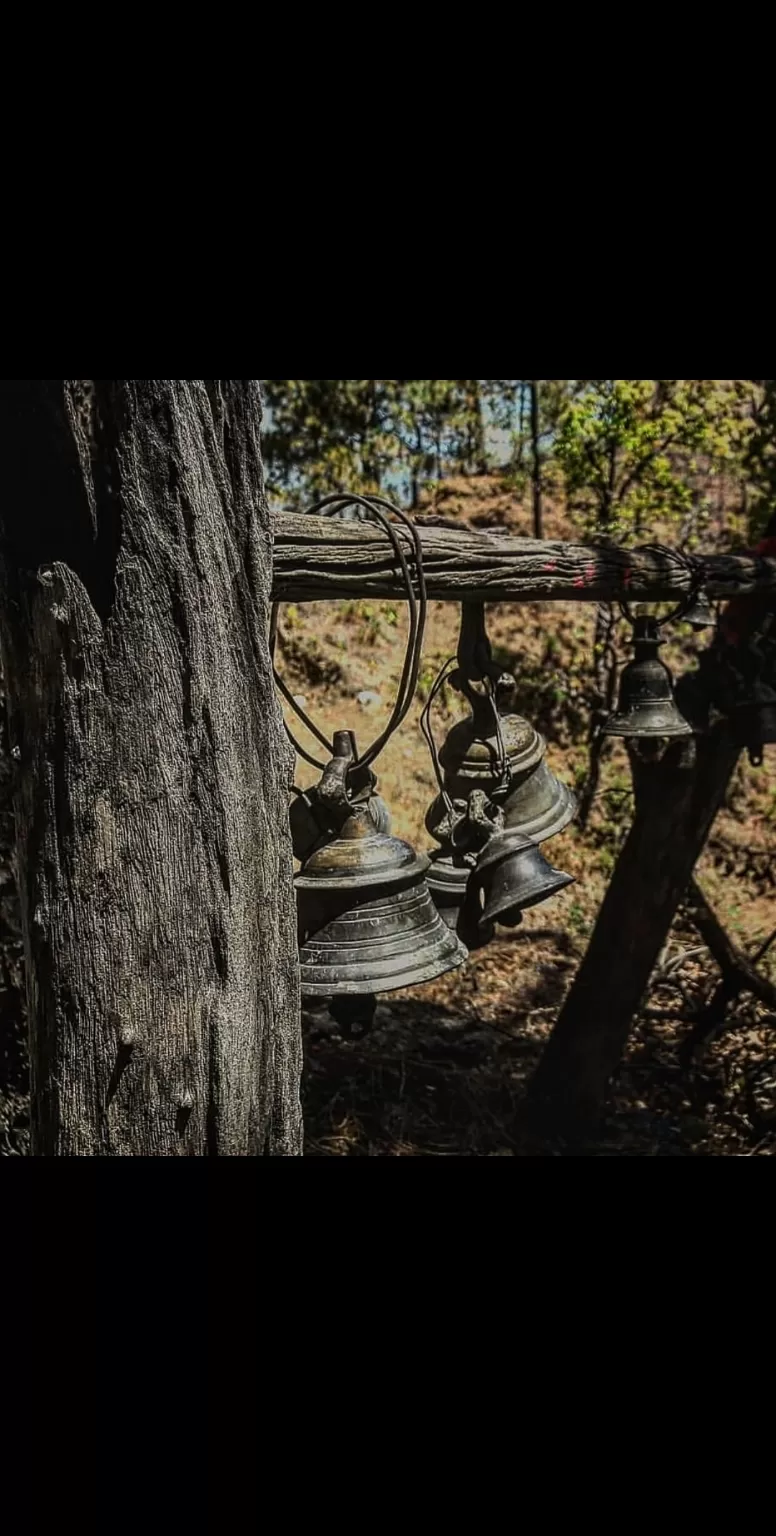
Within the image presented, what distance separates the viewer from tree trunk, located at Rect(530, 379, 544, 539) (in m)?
7.27

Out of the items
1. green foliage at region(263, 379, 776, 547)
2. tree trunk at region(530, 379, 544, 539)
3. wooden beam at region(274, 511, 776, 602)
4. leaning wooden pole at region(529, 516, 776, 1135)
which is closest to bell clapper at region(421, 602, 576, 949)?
wooden beam at region(274, 511, 776, 602)

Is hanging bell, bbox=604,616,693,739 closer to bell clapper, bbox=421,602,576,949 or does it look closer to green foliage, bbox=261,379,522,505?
bell clapper, bbox=421,602,576,949

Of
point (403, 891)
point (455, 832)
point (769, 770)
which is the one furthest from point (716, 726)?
point (769, 770)

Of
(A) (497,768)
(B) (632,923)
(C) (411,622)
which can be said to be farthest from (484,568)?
(B) (632,923)

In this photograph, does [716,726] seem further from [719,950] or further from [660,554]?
[719,950]

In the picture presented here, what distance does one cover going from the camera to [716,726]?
154 inches

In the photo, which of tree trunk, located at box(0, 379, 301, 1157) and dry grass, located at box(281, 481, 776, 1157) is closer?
tree trunk, located at box(0, 379, 301, 1157)

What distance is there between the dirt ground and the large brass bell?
1.31m

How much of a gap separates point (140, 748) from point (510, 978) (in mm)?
4399

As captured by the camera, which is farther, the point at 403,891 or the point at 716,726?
the point at 716,726

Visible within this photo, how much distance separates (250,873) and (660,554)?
189 centimetres

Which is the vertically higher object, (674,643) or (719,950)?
(674,643)

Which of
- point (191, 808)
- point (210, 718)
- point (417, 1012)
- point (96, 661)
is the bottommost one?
point (417, 1012)

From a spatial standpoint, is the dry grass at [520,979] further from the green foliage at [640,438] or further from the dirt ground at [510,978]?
the green foliage at [640,438]
